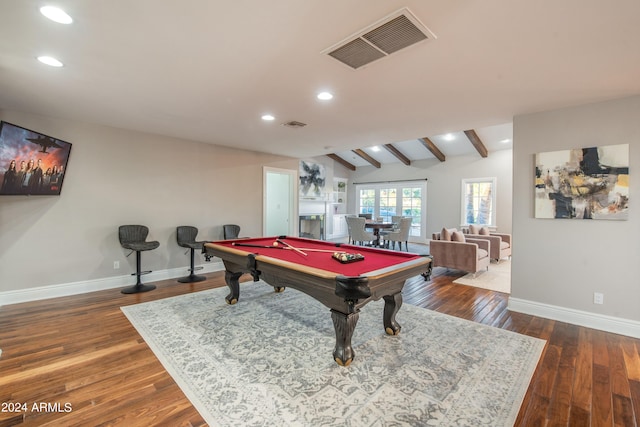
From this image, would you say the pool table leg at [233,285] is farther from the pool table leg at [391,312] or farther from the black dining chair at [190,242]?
the pool table leg at [391,312]

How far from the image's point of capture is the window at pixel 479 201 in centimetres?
781

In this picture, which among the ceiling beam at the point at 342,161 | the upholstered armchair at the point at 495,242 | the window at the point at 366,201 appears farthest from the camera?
the window at the point at 366,201

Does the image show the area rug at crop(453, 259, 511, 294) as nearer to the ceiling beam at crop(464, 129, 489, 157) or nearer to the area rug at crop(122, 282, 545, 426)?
the area rug at crop(122, 282, 545, 426)

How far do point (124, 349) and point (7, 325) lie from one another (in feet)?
5.20

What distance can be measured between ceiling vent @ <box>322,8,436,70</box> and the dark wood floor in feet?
8.22

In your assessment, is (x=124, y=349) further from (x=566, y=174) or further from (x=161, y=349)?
(x=566, y=174)

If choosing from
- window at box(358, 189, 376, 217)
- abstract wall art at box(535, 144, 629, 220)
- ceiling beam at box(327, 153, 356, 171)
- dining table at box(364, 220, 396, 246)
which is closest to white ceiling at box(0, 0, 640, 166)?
abstract wall art at box(535, 144, 629, 220)

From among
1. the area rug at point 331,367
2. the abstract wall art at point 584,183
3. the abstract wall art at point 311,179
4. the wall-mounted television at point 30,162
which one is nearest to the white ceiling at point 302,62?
the wall-mounted television at point 30,162

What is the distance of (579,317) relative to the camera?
316cm

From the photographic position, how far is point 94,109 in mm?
3482

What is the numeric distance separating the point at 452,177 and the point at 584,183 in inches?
218

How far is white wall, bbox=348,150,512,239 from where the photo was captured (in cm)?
762

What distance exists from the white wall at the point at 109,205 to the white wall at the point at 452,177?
595cm

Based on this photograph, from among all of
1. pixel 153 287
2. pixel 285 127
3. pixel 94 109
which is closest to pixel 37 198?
pixel 94 109
